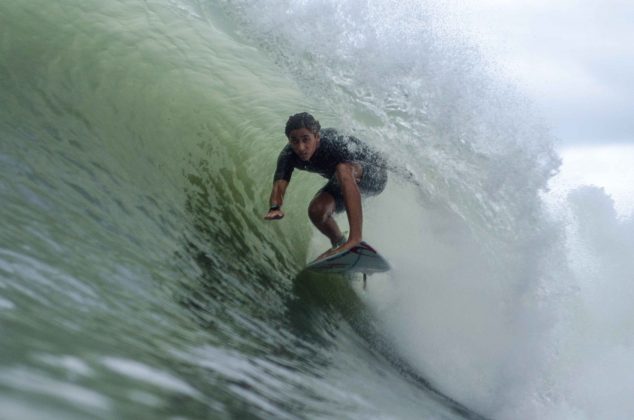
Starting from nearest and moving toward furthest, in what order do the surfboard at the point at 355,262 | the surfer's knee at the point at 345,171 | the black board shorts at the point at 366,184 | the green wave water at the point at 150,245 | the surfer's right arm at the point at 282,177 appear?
1. the green wave water at the point at 150,245
2. the surfboard at the point at 355,262
3. the surfer's knee at the point at 345,171
4. the surfer's right arm at the point at 282,177
5. the black board shorts at the point at 366,184

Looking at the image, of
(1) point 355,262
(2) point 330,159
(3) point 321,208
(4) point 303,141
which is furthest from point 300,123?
(1) point 355,262

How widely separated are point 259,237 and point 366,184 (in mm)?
834

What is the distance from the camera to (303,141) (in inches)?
173

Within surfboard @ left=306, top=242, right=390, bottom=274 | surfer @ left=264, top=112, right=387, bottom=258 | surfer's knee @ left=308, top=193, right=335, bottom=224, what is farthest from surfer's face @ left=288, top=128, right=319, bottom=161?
surfboard @ left=306, top=242, right=390, bottom=274

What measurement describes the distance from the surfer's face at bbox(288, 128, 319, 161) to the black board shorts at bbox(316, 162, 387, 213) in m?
0.31

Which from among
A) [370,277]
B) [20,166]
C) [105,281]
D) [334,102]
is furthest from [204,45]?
[105,281]

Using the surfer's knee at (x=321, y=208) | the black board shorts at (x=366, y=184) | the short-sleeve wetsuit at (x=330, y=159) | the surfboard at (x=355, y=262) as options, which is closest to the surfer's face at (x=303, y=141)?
the short-sleeve wetsuit at (x=330, y=159)

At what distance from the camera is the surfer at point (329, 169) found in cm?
429

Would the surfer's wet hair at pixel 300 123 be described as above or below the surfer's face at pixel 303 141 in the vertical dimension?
above

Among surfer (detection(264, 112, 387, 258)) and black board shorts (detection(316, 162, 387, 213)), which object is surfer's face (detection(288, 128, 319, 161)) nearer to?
surfer (detection(264, 112, 387, 258))

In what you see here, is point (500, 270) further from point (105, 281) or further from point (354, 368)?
point (105, 281)

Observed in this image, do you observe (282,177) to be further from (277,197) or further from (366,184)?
(366,184)

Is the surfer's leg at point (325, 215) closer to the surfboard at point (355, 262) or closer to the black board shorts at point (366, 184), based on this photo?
the black board shorts at point (366, 184)

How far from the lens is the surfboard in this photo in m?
4.12
